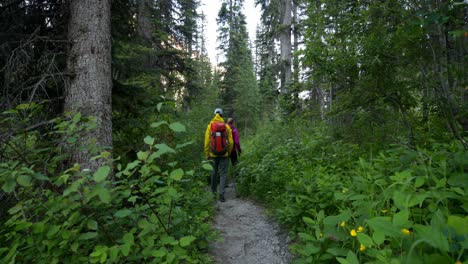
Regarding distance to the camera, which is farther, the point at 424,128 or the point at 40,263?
the point at 424,128

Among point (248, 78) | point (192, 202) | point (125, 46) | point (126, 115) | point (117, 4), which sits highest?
point (248, 78)

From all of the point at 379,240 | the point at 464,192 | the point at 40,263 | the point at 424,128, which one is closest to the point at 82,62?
the point at 40,263

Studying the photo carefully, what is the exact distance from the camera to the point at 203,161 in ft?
6.84

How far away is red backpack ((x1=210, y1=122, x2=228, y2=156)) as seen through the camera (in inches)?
242

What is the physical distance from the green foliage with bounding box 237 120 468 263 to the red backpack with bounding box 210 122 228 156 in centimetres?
112

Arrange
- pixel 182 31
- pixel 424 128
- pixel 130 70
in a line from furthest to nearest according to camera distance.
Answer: pixel 182 31 < pixel 130 70 < pixel 424 128

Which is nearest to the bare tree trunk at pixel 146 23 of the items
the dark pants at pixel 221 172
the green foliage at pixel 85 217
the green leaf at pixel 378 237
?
the dark pants at pixel 221 172

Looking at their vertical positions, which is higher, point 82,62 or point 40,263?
point 82,62

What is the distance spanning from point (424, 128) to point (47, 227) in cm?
571

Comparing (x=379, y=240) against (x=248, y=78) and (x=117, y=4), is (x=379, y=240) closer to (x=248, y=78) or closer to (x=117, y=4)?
(x=117, y=4)

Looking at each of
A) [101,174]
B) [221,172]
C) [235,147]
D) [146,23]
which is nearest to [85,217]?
[101,174]

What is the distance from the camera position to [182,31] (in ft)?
50.1

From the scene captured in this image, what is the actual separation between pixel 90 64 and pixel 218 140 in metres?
3.20

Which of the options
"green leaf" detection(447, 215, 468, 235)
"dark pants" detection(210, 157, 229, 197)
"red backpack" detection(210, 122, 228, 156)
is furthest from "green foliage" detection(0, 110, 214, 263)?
"dark pants" detection(210, 157, 229, 197)
